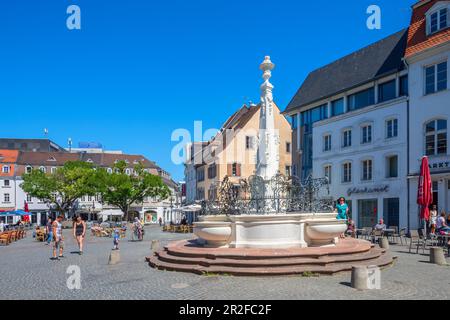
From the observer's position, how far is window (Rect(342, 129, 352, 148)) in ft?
108

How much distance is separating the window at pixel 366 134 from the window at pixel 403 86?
3.51 m

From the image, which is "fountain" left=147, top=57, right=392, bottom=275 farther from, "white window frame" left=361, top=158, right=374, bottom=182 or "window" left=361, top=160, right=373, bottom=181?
"window" left=361, top=160, right=373, bottom=181

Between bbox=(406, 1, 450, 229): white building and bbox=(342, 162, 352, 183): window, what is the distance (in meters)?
5.87

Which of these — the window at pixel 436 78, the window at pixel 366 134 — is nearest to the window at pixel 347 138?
the window at pixel 366 134

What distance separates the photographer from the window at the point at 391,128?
94.7 ft

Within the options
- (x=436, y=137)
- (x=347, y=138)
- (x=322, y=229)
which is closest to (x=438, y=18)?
(x=436, y=137)

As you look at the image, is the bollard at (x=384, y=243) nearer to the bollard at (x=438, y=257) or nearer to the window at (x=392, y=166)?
the bollard at (x=438, y=257)

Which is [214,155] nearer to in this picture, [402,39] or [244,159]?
[244,159]

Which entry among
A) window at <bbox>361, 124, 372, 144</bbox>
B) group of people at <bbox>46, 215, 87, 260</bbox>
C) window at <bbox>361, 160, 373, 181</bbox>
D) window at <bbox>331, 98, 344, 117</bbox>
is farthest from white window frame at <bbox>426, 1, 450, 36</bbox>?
group of people at <bbox>46, 215, 87, 260</bbox>

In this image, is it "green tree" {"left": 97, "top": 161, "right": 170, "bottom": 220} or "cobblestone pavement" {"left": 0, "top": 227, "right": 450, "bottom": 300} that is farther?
"green tree" {"left": 97, "top": 161, "right": 170, "bottom": 220}

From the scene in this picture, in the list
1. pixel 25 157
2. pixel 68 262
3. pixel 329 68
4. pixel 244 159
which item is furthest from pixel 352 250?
pixel 25 157

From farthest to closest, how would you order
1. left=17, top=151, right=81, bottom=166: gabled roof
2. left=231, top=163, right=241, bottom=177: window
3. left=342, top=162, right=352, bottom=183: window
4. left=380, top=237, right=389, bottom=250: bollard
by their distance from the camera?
left=17, top=151, right=81, bottom=166: gabled roof, left=231, top=163, right=241, bottom=177: window, left=342, top=162, right=352, bottom=183: window, left=380, top=237, right=389, bottom=250: bollard

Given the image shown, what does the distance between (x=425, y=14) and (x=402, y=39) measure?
3786 millimetres
